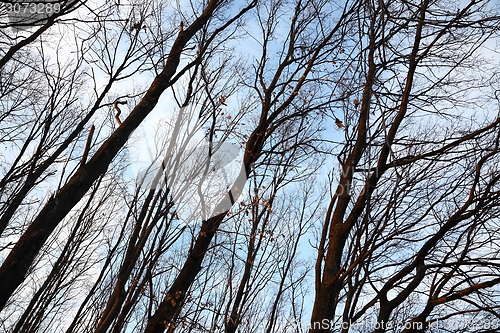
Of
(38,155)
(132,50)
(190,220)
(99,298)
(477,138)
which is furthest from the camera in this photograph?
(99,298)

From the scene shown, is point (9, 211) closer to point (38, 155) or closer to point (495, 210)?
point (38, 155)

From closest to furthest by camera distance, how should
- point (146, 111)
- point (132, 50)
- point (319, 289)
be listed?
point (319, 289), point (146, 111), point (132, 50)

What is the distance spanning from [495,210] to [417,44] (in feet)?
6.30

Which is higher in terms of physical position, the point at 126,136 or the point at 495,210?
the point at 495,210

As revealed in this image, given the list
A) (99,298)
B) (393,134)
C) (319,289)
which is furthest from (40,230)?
(99,298)

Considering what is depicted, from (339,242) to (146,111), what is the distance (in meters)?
2.49

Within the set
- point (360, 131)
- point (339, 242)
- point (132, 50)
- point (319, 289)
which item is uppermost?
point (132, 50)

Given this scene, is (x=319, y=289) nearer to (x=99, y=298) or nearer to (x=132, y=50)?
(x=132, y=50)

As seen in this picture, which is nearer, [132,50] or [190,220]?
[190,220]

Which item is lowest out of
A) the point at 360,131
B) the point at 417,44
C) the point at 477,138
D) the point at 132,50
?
the point at 477,138

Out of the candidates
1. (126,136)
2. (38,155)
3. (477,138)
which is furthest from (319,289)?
(38,155)

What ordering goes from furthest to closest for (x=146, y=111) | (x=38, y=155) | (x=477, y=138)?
(x=38, y=155) < (x=146, y=111) < (x=477, y=138)

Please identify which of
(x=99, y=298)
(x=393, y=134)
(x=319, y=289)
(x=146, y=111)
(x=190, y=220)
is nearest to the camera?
(x=319, y=289)

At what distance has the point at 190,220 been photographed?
5590 mm
